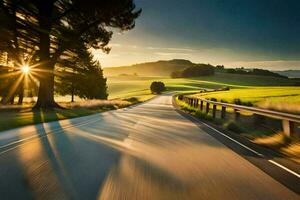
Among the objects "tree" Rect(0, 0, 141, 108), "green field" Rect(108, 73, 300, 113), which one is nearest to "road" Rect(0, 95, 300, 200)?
"green field" Rect(108, 73, 300, 113)

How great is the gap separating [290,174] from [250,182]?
113 centimetres

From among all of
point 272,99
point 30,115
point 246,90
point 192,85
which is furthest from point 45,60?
point 192,85

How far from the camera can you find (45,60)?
26500 mm

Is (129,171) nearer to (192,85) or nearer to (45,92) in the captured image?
(45,92)

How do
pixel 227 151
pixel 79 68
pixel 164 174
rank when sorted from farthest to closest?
pixel 79 68, pixel 227 151, pixel 164 174

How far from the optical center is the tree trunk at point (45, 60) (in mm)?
26219

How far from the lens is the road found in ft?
16.4

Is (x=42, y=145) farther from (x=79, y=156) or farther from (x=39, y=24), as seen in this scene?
(x=39, y=24)

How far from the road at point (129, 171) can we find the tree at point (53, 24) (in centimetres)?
1663

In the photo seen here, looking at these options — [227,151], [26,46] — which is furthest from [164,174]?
[26,46]

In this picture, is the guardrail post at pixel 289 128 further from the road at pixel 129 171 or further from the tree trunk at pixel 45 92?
the tree trunk at pixel 45 92

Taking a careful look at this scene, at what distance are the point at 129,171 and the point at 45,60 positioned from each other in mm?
21732

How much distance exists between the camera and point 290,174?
21.2ft

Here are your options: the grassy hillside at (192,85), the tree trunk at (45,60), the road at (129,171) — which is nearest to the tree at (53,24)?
the tree trunk at (45,60)
